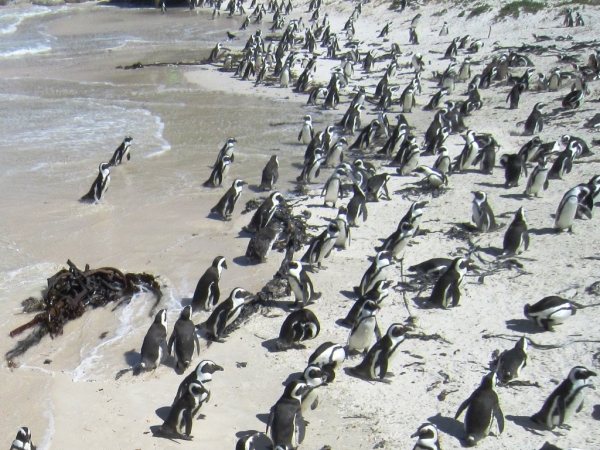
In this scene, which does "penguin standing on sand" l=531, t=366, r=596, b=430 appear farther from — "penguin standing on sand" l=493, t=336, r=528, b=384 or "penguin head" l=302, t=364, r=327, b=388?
"penguin head" l=302, t=364, r=327, b=388

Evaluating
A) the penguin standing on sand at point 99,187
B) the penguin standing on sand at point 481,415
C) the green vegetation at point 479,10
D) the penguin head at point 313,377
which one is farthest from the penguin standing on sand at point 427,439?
the green vegetation at point 479,10

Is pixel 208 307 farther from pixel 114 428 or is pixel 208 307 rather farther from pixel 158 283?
pixel 114 428

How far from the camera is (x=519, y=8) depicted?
966 inches

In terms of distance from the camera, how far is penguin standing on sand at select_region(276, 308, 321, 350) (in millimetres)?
7715

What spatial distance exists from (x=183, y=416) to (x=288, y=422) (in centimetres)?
95

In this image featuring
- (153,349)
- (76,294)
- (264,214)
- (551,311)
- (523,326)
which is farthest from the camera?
(264,214)

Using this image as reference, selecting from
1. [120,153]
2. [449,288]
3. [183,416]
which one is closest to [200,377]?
[183,416]

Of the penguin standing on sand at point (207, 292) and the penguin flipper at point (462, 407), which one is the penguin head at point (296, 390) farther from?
the penguin standing on sand at point (207, 292)

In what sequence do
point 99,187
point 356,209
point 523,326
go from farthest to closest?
point 99,187 < point 356,209 < point 523,326

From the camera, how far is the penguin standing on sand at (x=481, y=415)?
19.9ft

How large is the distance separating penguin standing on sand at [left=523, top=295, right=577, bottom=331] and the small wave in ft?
75.4

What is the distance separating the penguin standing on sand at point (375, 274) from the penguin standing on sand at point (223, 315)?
1457mm

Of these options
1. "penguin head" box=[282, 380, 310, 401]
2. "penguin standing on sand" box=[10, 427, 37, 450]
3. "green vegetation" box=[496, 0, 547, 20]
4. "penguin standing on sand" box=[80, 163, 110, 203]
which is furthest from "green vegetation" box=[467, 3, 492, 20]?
"penguin standing on sand" box=[10, 427, 37, 450]

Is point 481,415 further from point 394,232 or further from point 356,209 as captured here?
point 356,209
